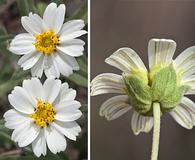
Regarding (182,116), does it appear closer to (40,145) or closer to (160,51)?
(160,51)

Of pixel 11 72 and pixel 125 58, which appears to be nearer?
pixel 125 58

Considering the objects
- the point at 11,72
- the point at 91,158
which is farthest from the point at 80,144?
the point at 11,72

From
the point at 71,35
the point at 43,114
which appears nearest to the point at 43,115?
the point at 43,114

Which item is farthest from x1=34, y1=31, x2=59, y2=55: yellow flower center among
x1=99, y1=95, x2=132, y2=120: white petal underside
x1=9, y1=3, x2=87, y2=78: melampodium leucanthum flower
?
x1=99, y1=95, x2=132, y2=120: white petal underside

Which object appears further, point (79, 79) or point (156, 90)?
point (79, 79)

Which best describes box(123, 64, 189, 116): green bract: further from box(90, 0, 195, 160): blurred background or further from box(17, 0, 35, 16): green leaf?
box(17, 0, 35, 16): green leaf

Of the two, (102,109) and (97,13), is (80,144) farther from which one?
(97,13)

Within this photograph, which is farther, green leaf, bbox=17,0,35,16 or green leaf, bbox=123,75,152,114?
green leaf, bbox=17,0,35,16
